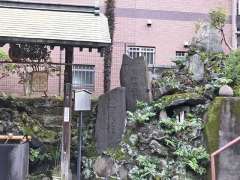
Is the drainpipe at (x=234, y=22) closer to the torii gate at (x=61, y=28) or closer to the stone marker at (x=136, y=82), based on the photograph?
the stone marker at (x=136, y=82)

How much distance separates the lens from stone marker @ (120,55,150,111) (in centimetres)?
1351

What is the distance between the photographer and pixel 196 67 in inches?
560

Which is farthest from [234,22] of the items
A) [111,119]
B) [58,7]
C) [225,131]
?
[58,7]

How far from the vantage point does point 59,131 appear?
1483 centimetres

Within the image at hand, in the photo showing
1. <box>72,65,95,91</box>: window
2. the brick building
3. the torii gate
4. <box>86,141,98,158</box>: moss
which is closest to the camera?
the torii gate

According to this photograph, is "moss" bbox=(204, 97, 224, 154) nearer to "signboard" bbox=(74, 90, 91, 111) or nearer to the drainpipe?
"signboard" bbox=(74, 90, 91, 111)

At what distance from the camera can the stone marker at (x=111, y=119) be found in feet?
43.6

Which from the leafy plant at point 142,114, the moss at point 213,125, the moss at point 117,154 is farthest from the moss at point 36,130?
the moss at point 213,125

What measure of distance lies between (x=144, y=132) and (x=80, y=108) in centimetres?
171

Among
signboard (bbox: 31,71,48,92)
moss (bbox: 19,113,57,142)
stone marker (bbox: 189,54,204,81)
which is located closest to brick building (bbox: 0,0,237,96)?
stone marker (bbox: 189,54,204,81)

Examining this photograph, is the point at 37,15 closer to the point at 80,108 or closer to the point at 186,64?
the point at 80,108

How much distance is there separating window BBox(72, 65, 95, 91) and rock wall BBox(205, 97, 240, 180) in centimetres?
673

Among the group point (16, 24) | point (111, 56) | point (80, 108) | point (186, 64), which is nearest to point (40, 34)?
point (16, 24)

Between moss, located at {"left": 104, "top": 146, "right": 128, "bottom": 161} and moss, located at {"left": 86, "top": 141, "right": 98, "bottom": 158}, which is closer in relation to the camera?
moss, located at {"left": 104, "top": 146, "right": 128, "bottom": 161}
